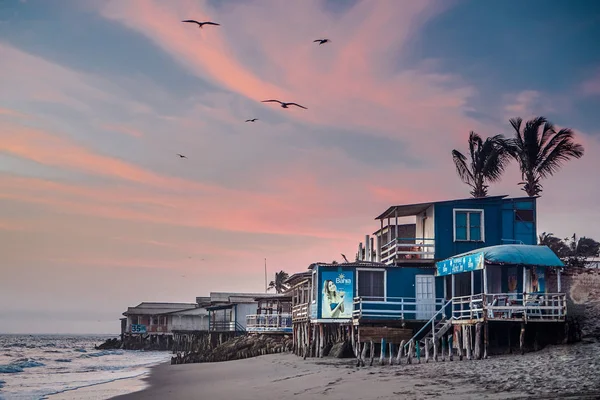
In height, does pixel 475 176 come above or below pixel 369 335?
above

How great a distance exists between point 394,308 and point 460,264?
17.0 ft

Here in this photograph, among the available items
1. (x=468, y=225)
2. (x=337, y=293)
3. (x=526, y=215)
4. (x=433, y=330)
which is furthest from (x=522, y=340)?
(x=526, y=215)

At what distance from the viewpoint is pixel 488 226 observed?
3831 centimetres

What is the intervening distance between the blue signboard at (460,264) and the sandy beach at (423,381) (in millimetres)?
5276

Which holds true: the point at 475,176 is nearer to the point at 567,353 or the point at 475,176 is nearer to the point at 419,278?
the point at 419,278

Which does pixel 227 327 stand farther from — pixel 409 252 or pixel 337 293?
pixel 409 252

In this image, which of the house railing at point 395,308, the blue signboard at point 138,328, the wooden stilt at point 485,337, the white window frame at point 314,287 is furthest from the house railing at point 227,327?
the wooden stilt at point 485,337

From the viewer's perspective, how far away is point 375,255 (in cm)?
4528

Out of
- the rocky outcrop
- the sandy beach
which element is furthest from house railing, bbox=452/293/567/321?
the rocky outcrop

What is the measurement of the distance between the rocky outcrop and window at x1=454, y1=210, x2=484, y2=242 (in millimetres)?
15427

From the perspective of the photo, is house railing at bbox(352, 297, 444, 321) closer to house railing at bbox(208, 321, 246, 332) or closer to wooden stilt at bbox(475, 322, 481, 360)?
wooden stilt at bbox(475, 322, 481, 360)

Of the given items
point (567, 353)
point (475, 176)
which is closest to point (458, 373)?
point (567, 353)

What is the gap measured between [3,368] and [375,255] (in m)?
32.2

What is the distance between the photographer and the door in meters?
36.8
